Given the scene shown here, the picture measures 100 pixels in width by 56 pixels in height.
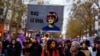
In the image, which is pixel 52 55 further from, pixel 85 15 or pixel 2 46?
pixel 85 15

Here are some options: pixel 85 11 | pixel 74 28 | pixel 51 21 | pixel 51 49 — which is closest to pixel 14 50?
pixel 51 21

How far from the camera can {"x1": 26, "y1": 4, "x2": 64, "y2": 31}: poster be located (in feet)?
55.9

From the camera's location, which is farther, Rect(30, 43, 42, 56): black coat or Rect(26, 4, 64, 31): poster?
Rect(30, 43, 42, 56): black coat

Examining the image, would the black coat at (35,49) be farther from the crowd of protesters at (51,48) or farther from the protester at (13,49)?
the protester at (13,49)

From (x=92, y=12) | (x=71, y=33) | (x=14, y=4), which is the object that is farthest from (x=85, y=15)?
(x=71, y=33)

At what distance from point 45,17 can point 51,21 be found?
11.2 inches

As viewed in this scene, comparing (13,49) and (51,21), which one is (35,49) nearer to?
(51,21)

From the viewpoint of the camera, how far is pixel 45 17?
17.2 m

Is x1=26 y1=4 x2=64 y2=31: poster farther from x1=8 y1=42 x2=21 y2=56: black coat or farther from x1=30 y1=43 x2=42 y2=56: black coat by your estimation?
x1=8 y1=42 x2=21 y2=56: black coat

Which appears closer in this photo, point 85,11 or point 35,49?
point 35,49

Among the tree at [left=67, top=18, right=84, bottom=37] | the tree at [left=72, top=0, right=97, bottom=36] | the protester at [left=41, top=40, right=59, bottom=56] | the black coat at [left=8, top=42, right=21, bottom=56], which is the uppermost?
the protester at [left=41, top=40, right=59, bottom=56]

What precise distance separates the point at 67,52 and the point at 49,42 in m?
4.23

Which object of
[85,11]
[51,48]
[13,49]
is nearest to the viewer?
[51,48]

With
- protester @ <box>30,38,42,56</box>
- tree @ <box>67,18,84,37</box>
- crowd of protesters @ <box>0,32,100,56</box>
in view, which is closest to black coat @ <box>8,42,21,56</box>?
crowd of protesters @ <box>0,32,100,56</box>
